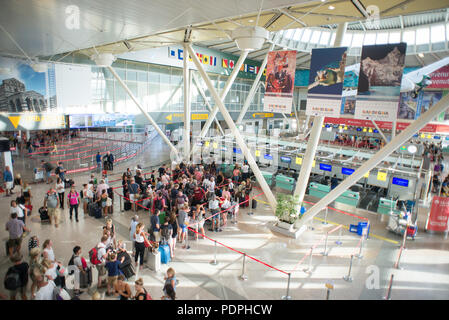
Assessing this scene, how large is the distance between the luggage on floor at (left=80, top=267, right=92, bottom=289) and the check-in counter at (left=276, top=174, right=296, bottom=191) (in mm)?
12118

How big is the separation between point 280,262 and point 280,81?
629cm

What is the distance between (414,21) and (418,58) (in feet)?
25.2

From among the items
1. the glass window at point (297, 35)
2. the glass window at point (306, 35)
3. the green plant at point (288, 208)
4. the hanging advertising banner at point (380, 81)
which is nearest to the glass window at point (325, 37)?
the glass window at point (306, 35)

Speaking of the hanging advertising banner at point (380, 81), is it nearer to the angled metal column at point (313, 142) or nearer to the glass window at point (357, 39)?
the angled metal column at point (313, 142)

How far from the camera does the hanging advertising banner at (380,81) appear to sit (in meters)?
7.86

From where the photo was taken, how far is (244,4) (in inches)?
304

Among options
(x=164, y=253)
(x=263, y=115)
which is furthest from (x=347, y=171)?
(x=263, y=115)

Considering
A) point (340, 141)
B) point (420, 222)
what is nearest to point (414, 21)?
point (340, 141)

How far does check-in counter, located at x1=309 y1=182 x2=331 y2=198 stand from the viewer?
1532cm

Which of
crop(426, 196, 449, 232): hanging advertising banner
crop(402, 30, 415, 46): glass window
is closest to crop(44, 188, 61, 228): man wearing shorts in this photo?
crop(426, 196, 449, 232): hanging advertising banner

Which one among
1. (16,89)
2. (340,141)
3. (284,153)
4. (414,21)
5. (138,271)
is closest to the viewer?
(138,271)

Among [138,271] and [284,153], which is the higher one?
[284,153]

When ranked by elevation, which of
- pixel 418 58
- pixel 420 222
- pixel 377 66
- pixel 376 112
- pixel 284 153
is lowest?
pixel 420 222
